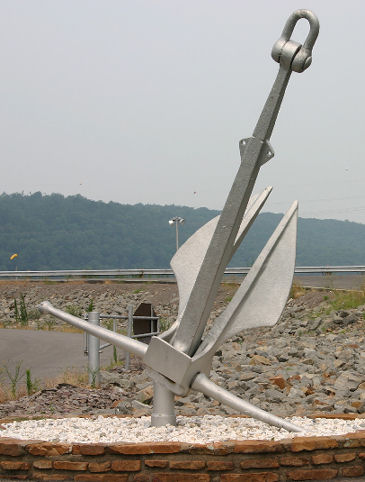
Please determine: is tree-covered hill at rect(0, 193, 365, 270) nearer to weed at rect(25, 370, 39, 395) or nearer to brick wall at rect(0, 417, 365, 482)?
weed at rect(25, 370, 39, 395)

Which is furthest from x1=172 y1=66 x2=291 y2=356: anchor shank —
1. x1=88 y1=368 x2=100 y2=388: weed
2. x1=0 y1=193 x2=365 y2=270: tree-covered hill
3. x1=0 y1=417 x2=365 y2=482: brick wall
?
x1=0 y1=193 x2=365 y2=270: tree-covered hill

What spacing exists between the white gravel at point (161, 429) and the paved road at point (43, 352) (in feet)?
17.7

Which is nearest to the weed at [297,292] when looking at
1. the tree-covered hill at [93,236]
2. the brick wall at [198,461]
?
the brick wall at [198,461]

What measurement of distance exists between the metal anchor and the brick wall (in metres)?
0.46

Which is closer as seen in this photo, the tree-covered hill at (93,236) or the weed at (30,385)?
the weed at (30,385)

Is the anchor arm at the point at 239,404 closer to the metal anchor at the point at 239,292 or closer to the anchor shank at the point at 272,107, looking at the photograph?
the metal anchor at the point at 239,292

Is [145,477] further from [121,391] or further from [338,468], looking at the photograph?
[121,391]

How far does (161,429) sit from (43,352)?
358 inches

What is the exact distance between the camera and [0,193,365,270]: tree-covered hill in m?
124

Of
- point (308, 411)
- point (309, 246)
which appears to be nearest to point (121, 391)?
point (308, 411)

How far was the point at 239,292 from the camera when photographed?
5.36 meters

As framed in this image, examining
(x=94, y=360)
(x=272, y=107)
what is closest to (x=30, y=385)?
(x=94, y=360)

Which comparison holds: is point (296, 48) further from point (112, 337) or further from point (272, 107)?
point (112, 337)

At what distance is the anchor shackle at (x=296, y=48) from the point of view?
4.93m
